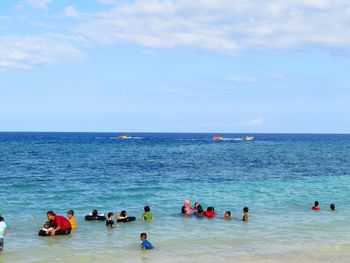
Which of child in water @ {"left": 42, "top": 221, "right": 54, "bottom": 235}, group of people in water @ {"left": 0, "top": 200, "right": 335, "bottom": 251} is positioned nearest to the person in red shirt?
group of people in water @ {"left": 0, "top": 200, "right": 335, "bottom": 251}

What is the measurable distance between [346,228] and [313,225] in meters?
1.80

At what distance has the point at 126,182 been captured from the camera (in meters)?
47.3

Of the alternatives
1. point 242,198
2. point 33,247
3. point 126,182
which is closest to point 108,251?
point 33,247

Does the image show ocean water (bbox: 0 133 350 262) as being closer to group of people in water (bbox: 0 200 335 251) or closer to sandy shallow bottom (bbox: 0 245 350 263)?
sandy shallow bottom (bbox: 0 245 350 263)

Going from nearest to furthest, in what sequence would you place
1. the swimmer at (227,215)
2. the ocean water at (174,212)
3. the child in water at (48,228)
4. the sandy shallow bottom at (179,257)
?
the sandy shallow bottom at (179,257) < the ocean water at (174,212) < the child in water at (48,228) < the swimmer at (227,215)

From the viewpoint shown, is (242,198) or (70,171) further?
(70,171)

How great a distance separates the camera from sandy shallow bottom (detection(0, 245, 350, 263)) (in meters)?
20.1

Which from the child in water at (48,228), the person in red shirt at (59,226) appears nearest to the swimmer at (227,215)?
the person in red shirt at (59,226)

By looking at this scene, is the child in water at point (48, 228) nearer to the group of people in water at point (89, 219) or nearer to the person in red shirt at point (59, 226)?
the group of people in water at point (89, 219)

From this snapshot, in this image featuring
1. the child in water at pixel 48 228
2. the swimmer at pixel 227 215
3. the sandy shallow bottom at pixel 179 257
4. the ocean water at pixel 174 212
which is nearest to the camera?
the sandy shallow bottom at pixel 179 257

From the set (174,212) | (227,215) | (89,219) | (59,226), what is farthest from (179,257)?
(174,212)

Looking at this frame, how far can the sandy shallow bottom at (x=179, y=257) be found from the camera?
20062 mm

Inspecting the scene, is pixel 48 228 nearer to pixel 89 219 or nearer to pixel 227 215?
pixel 89 219

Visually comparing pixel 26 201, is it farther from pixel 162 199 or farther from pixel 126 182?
pixel 126 182
